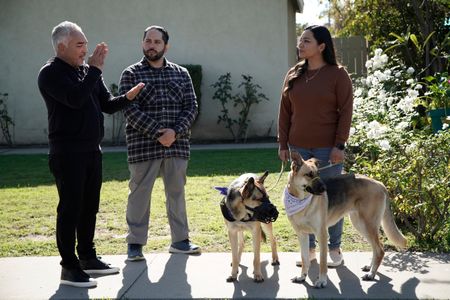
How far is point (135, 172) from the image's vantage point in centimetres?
586

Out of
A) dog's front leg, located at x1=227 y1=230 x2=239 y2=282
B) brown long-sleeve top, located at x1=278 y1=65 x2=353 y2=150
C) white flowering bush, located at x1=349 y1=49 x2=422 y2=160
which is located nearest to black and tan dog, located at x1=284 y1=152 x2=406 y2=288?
brown long-sleeve top, located at x1=278 y1=65 x2=353 y2=150

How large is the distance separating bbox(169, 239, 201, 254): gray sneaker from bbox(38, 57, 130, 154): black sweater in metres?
1.48

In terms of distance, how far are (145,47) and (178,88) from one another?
0.54 meters

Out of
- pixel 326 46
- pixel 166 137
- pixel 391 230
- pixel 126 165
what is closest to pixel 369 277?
pixel 391 230

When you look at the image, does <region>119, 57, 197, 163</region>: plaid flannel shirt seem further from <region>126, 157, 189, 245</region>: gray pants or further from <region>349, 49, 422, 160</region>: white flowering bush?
<region>349, 49, 422, 160</region>: white flowering bush

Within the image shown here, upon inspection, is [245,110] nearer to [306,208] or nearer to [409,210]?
[409,210]

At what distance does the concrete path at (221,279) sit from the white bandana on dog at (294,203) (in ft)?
2.16

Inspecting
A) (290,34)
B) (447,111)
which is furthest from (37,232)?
(290,34)

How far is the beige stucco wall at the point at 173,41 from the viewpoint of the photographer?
15.2 m

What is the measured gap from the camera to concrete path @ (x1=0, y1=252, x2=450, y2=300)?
188 inches

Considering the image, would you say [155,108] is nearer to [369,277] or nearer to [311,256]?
[311,256]

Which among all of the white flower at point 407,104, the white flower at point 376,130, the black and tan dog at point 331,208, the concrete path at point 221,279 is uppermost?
the white flower at point 407,104

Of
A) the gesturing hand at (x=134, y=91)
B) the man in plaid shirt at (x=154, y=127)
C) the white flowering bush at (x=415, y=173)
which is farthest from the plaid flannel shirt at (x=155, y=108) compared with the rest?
the white flowering bush at (x=415, y=173)

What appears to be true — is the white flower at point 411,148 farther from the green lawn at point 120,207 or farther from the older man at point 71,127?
the older man at point 71,127
